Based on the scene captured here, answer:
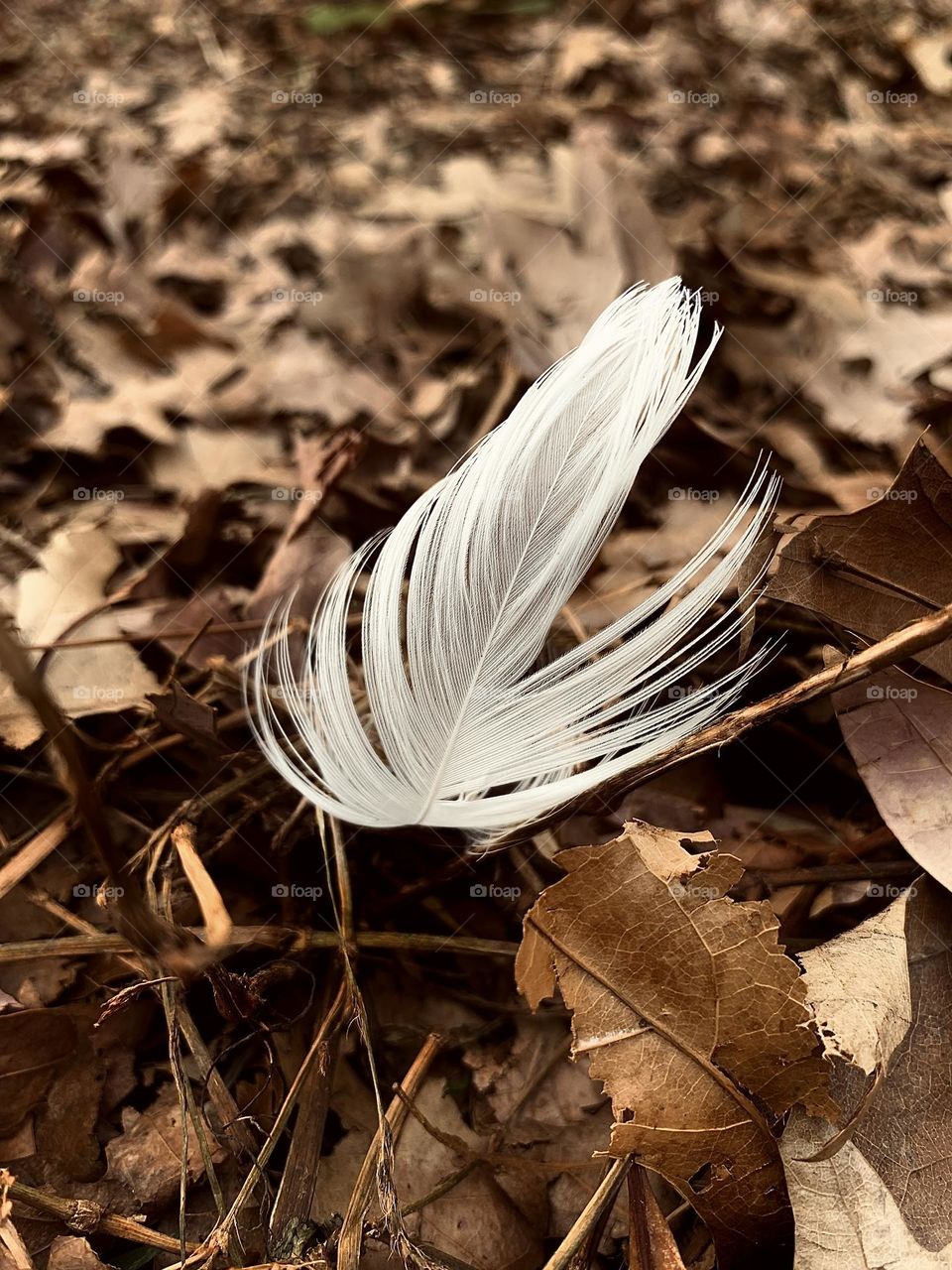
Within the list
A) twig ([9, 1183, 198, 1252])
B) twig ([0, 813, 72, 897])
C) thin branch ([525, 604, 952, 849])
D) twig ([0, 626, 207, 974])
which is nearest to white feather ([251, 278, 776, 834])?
thin branch ([525, 604, 952, 849])

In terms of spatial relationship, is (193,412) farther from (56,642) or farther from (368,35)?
(368,35)

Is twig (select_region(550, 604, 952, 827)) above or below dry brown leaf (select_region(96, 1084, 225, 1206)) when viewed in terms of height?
above

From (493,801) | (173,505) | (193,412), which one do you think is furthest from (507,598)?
(193,412)

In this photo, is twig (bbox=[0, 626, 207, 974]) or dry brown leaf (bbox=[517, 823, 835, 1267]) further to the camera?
dry brown leaf (bbox=[517, 823, 835, 1267])

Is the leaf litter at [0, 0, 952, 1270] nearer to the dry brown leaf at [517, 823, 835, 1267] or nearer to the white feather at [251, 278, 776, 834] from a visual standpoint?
the dry brown leaf at [517, 823, 835, 1267]

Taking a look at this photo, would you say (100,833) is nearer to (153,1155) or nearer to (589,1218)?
(153,1155)

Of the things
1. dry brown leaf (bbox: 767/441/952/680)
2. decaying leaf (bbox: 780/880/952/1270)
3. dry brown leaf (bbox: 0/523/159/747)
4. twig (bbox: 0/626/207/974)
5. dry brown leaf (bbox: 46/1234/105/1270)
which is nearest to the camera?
twig (bbox: 0/626/207/974)
